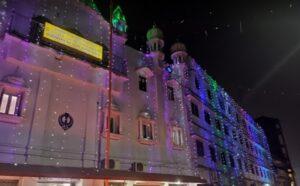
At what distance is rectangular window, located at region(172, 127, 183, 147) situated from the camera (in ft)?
59.3

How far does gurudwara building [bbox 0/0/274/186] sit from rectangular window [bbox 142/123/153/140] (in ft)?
0.21

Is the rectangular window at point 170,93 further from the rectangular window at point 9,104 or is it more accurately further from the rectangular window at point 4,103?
the rectangular window at point 4,103

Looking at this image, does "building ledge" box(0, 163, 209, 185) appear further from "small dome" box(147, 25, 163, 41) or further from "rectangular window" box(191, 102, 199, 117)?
"small dome" box(147, 25, 163, 41)

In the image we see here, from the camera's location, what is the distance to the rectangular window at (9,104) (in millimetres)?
10680

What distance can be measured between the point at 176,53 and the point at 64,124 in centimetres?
1302

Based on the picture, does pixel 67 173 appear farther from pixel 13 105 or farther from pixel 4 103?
pixel 4 103

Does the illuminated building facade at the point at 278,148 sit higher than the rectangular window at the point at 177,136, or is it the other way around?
the illuminated building facade at the point at 278,148

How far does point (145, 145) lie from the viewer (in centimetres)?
1564

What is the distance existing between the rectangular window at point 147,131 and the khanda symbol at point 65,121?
5046mm

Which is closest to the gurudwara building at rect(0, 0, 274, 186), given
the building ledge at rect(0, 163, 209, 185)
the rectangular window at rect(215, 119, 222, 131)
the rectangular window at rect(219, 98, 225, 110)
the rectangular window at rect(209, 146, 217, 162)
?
the building ledge at rect(0, 163, 209, 185)

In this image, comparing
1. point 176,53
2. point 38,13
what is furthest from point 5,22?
point 176,53

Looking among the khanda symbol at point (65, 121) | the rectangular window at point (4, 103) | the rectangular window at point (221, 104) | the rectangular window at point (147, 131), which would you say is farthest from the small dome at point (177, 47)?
the rectangular window at point (4, 103)

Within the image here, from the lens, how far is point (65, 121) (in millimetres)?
12211

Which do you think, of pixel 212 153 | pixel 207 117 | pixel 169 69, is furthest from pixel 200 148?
pixel 169 69
